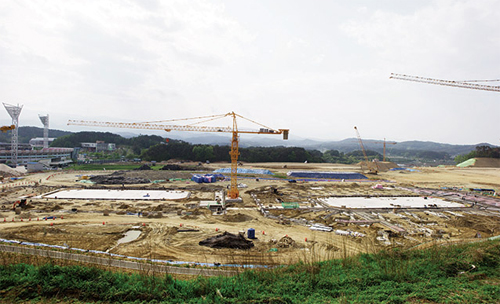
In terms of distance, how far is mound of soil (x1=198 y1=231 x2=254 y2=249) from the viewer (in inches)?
639

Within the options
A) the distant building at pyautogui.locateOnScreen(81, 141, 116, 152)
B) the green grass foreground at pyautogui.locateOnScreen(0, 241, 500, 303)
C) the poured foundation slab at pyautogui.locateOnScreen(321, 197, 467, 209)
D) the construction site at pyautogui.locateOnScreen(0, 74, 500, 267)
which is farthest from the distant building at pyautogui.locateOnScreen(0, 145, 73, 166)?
the green grass foreground at pyautogui.locateOnScreen(0, 241, 500, 303)

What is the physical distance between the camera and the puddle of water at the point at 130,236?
17.0 metres

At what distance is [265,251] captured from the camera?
51.4 feet

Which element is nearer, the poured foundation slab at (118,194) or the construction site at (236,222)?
the construction site at (236,222)

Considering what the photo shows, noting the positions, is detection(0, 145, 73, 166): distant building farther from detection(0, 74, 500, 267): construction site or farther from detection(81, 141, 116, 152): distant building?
detection(0, 74, 500, 267): construction site

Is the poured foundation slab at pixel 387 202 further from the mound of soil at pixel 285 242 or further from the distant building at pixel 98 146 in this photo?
the distant building at pixel 98 146

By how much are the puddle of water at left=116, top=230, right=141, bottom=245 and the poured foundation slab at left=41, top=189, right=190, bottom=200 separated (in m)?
11.9

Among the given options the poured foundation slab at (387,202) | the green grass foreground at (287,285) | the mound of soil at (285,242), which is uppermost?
the green grass foreground at (287,285)

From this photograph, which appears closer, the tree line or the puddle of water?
the puddle of water

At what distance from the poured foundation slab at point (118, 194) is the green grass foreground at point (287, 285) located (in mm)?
22860

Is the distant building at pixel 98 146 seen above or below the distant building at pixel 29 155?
above

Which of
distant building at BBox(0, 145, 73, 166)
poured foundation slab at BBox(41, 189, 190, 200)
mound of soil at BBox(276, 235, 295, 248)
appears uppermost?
distant building at BBox(0, 145, 73, 166)

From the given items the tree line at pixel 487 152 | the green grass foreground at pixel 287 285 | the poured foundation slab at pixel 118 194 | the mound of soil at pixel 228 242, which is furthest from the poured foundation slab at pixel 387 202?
the tree line at pixel 487 152

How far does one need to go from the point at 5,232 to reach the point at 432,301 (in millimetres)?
23932
